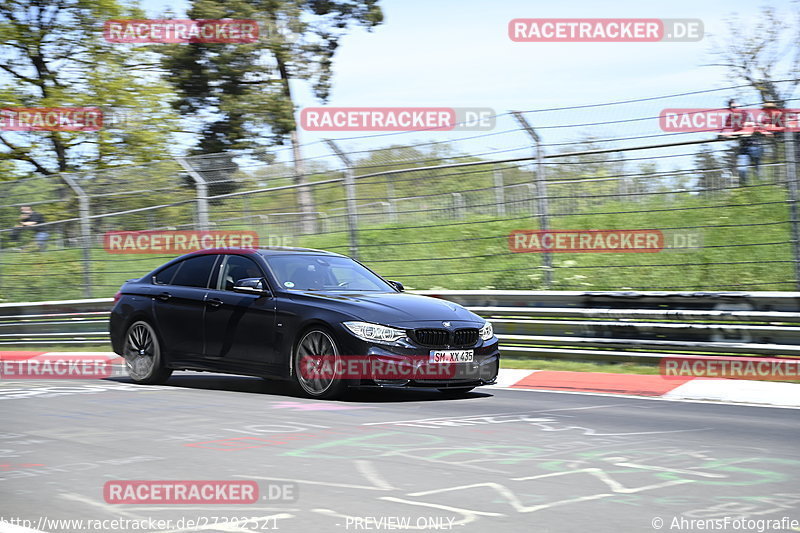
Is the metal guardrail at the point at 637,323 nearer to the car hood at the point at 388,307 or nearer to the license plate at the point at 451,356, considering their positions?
the car hood at the point at 388,307

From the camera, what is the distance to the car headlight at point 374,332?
9.37 m

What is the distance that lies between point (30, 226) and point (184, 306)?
→ 11.4 metres

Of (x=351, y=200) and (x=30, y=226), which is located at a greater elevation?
(x=30, y=226)

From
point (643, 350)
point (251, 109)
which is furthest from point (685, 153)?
point (251, 109)

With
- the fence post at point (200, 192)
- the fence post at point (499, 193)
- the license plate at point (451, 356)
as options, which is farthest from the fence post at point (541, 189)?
the fence post at point (200, 192)

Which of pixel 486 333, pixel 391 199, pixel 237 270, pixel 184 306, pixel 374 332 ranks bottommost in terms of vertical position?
pixel 486 333

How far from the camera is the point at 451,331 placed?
31.8 ft

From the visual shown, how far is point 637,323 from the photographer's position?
39.4ft

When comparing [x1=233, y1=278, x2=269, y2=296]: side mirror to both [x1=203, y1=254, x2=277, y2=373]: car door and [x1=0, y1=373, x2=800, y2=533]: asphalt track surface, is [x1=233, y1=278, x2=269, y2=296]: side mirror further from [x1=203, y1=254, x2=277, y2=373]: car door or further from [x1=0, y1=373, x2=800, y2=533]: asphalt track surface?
[x1=0, y1=373, x2=800, y2=533]: asphalt track surface

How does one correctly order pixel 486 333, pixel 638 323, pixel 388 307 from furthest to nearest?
pixel 638 323 → pixel 486 333 → pixel 388 307

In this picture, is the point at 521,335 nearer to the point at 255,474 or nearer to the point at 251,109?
the point at 255,474

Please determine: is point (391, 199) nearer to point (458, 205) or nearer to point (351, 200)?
point (351, 200)

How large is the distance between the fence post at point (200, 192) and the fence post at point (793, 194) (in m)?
9.43

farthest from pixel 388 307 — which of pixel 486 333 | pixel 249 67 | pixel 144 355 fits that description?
pixel 249 67
